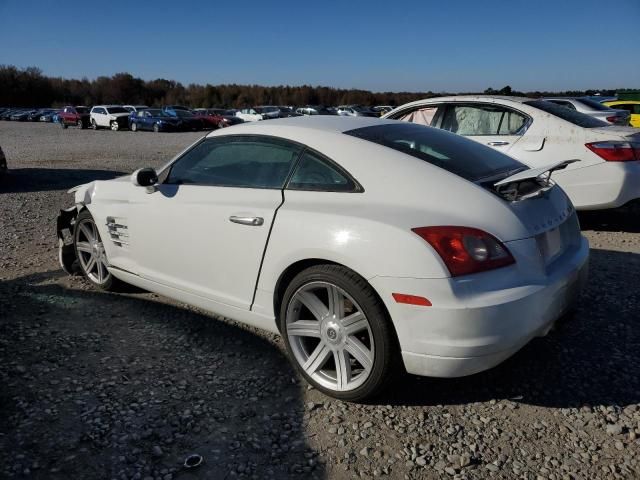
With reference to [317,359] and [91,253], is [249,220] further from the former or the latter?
[91,253]

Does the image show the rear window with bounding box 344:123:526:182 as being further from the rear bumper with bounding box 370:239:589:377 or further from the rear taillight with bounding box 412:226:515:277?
the rear bumper with bounding box 370:239:589:377

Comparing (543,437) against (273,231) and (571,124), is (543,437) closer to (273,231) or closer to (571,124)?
(273,231)

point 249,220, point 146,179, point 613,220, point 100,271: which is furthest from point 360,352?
point 613,220

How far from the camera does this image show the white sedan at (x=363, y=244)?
2.41 m

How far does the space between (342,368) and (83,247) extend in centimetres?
279

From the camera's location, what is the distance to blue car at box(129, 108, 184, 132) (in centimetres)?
3181

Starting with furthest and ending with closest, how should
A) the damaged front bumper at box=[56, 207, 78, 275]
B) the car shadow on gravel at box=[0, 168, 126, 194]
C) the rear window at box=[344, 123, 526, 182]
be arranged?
the car shadow on gravel at box=[0, 168, 126, 194] → the damaged front bumper at box=[56, 207, 78, 275] → the rear window at box=[344, 123, 526, 182]

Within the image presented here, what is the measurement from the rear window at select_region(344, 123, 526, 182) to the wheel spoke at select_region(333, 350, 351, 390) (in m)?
1.14

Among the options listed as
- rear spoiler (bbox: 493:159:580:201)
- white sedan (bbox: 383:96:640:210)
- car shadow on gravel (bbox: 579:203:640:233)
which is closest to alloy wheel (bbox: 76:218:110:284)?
rear spoiler (bbox: 493:159:580:201)

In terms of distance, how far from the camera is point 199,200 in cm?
335

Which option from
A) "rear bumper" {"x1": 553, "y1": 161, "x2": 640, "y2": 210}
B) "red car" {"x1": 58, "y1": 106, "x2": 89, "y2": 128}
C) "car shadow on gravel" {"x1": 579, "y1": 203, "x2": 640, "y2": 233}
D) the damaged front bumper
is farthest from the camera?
"red car" {"x1": 58, "y1": 106, "x2": 89, "y2": 128}

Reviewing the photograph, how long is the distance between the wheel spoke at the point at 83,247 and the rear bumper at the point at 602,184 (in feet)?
15.8

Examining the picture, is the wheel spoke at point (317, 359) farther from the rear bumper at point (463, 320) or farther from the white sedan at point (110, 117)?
the white sedan at point (110, 117)

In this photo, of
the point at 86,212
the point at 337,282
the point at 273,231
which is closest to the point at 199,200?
the point at 273,231
